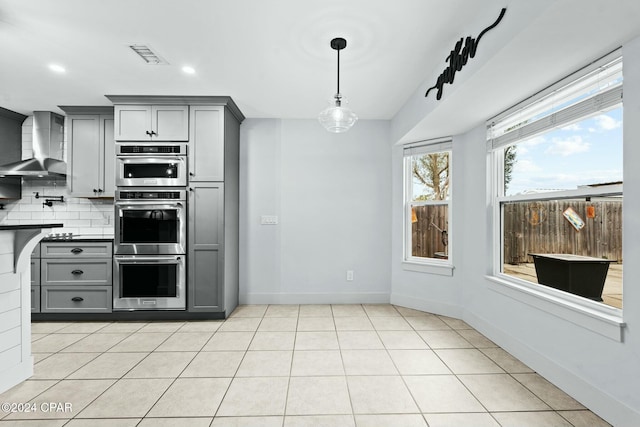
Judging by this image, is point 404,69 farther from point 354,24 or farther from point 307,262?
point 307,262

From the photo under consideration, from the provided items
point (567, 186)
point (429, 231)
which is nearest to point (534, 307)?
point (567, 186)

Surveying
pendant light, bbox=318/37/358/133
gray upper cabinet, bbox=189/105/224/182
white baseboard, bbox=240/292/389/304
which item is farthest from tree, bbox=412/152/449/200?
gray upper cabinet, bbox=189/105/224/182

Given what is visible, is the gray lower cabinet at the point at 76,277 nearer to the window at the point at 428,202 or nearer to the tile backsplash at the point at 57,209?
the tile backsplash at the point at 57,209

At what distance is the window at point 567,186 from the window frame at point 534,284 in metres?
0.01

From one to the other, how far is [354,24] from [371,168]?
2299mm

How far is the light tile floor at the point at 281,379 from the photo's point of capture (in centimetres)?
189

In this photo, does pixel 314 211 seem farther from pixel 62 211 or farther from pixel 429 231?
pixel 62 211

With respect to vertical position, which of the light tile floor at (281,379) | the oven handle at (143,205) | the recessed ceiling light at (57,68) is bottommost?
the light tile floor at (281,379)

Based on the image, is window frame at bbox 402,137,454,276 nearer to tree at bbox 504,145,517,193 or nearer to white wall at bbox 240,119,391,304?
white wall at bbox 240,119,391,304

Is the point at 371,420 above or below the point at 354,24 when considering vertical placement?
below

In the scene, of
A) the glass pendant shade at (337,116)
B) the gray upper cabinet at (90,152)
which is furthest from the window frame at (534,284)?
the gray upper cabinet at (90,152)

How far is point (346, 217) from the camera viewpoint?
4379mm

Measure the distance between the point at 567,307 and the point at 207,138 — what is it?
3.64m

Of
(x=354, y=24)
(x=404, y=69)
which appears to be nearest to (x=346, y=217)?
(x=404, y=69)
